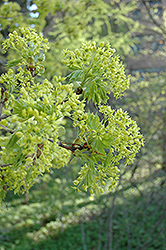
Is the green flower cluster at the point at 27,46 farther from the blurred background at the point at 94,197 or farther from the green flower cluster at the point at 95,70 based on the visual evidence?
the blurred background at the point at 94,197

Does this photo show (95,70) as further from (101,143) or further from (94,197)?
(94,197)

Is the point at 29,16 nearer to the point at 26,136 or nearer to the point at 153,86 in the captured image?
the point at 153,86

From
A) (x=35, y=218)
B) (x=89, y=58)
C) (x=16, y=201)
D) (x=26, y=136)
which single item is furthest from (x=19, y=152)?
(x=16, y=201)

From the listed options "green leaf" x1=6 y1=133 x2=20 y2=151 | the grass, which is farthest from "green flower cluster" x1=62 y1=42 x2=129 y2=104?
the grass

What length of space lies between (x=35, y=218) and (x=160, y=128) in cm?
351

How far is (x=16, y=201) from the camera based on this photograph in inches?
225

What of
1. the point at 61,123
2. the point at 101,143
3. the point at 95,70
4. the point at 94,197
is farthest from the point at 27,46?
the point at 94,197

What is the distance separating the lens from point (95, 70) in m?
0.98

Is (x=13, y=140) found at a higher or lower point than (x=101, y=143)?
higher

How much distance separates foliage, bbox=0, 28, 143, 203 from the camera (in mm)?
752

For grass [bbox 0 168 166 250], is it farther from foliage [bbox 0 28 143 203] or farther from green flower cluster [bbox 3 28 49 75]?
green flower cluster [bbox 3 28 49 75]

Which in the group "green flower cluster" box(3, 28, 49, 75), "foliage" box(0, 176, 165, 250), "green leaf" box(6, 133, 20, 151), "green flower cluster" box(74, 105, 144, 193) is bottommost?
"foliage" box(0, 176, 165, 250)

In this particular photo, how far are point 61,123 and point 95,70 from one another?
314mm

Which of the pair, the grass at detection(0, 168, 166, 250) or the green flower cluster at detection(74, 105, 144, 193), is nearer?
the green flower cluster at detection(74, 105, 144, 193)
